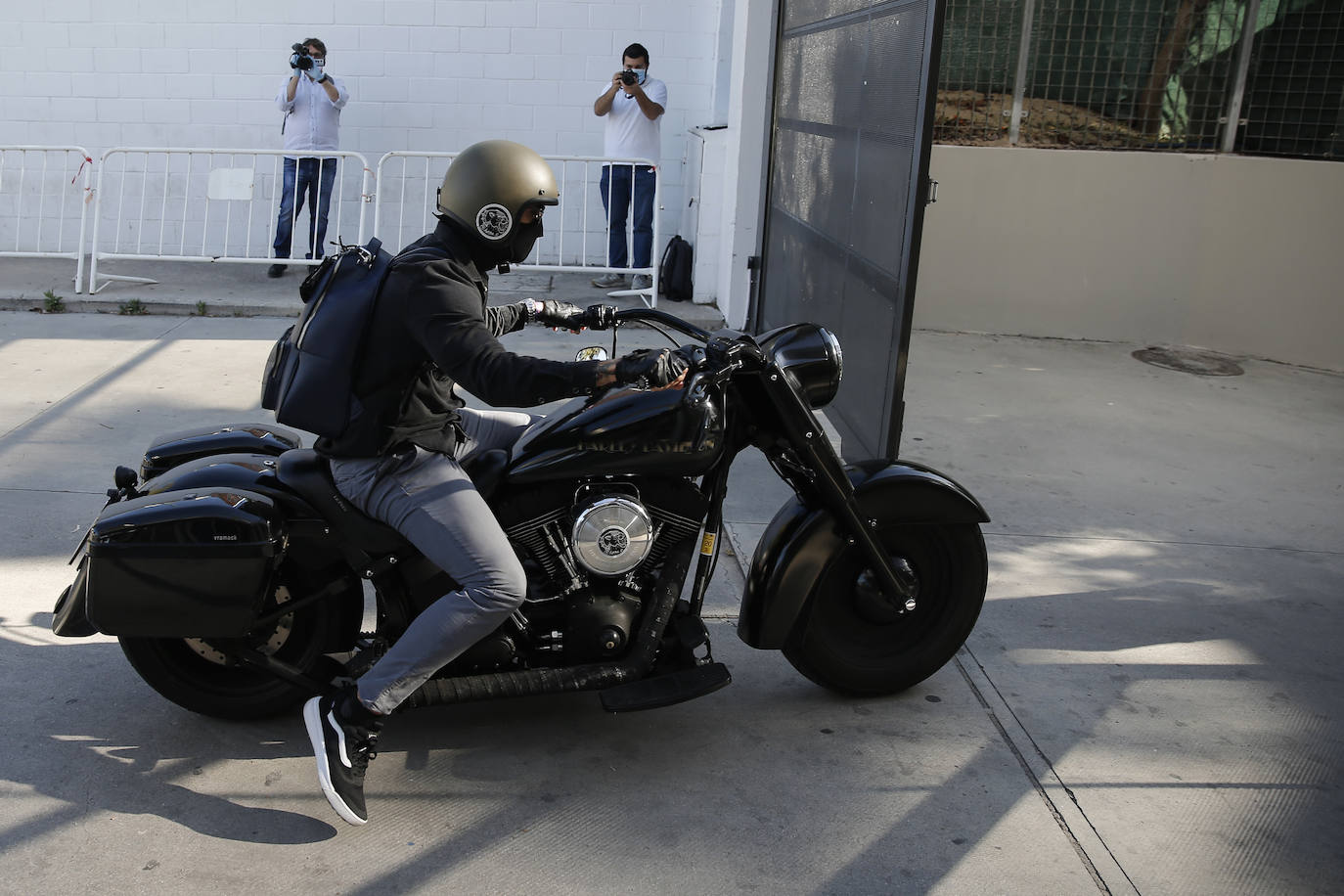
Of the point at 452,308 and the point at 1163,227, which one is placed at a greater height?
the point at 1163,227

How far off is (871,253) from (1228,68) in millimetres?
5136

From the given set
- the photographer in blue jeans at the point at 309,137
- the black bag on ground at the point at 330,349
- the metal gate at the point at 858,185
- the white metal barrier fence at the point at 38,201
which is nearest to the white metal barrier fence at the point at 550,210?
the photographer in blue jeans at the point at 309,137

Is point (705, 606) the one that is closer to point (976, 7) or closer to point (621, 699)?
point (621, 699)

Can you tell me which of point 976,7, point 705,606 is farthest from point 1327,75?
point 705,606

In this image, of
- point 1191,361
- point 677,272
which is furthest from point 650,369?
point 1191,361

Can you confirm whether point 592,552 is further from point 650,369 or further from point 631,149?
point 631,149

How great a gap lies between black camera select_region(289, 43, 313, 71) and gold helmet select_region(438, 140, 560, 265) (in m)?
6.93

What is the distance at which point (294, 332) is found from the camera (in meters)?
3.06

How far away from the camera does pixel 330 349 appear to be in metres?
3.00

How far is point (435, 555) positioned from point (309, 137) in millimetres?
7366

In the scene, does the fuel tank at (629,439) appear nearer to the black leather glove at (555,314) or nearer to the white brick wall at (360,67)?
the black leather glove at (555,314)

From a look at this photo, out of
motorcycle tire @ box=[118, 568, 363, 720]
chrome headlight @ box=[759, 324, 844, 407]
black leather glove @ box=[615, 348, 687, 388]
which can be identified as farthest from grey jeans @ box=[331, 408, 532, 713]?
chrome headlight @ box=[759, 324, 844, 407]

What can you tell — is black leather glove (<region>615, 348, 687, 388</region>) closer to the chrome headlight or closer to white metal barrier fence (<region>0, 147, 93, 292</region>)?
the chrome headlight

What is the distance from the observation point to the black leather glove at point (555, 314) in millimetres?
3322
